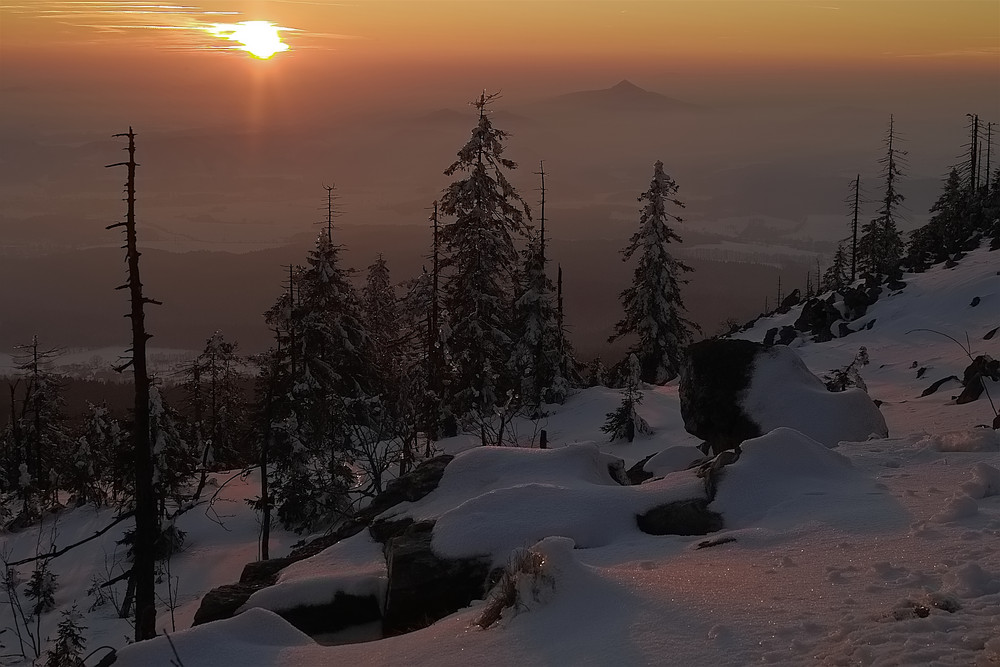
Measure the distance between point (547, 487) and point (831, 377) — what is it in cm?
1681

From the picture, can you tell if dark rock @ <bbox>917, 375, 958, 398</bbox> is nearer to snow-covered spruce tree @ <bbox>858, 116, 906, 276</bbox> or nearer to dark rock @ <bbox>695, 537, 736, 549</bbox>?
dark rock @ <bbox>695, 537, 736, 549</bbox>

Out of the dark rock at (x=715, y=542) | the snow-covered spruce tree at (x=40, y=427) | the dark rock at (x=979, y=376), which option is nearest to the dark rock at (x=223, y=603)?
the dark rock at (x=715, y=542)

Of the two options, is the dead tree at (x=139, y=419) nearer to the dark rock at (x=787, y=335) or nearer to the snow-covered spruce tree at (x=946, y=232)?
the dark rock at (x=787, y=335)

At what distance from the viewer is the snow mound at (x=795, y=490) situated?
25.4 feet

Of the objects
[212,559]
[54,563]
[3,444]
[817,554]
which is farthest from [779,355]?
[3,444]

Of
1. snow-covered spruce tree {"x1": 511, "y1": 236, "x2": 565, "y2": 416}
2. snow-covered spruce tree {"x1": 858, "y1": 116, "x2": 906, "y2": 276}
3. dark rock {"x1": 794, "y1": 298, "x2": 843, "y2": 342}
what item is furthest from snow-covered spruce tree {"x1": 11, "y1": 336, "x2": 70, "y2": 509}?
snow-covered spruce tree {"x1": 858, "y1": 116, "x2": 906, "y2": 276}

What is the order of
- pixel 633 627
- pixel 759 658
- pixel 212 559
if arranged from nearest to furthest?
1. pixel 759 658
2. pixel 633 627
3. pixel 212 559

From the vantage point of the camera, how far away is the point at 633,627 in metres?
5.49

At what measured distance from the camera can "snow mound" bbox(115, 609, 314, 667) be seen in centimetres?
647

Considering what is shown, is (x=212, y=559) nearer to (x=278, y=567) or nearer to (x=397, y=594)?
(x=278, y=567)

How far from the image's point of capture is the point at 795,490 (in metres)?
8.74

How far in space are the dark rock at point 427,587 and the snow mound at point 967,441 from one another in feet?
21.4

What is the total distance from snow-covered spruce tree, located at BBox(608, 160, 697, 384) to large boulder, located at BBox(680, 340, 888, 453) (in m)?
20.6

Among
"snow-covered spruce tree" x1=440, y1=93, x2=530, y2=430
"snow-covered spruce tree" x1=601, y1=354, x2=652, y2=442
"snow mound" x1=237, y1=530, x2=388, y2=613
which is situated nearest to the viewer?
"snow mound" x1=237, y1=530, x2=388, y2=613
